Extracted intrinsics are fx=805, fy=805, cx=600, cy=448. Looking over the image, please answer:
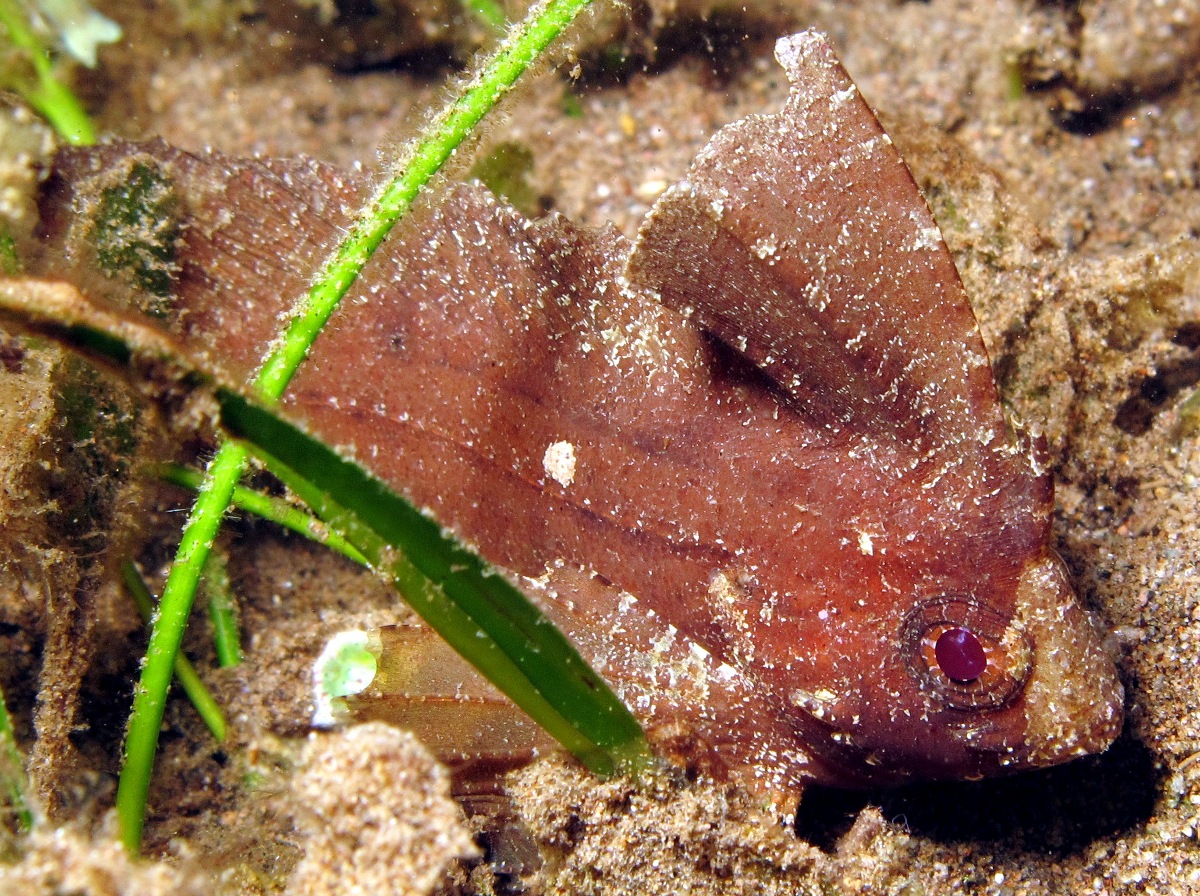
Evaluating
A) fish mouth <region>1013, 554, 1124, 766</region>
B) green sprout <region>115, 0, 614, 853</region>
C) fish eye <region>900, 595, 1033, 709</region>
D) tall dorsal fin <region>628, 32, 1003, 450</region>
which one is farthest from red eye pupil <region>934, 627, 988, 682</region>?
green sprout <region>115, 0, 614, 853</region>

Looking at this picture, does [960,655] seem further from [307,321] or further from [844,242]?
[307,321]

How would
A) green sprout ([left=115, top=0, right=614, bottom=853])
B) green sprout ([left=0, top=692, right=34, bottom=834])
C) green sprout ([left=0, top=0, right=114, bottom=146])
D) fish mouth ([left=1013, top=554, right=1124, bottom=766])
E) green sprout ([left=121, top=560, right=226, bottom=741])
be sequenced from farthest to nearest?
1. green sprout ([left=0, top=0, right=114, bottom=146])
2. green sprout ([left=121, top=560, right=226, bottom=741])
3. fish mouth ([left=1013, top=554, right=1124, bottom=766])
4. green sprout ([left=115, top=0, right=614, bottom=853])
5. green sprout ([left=0, top=692, right=34, bottom=834])

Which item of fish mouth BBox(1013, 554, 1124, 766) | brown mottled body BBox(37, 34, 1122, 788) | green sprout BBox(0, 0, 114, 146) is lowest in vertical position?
fish mouth BBox(1013, 554, 1124, 766)

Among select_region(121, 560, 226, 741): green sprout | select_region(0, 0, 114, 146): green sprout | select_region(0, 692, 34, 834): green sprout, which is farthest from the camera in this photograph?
select_region(0, 0, 114, 146): green sprout

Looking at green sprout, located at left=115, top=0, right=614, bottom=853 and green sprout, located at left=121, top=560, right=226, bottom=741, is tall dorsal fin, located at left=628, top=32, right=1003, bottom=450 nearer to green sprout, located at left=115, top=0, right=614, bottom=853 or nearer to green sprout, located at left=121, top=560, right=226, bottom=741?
green sprout, located at left=115, top=0, right=614, bottom=853

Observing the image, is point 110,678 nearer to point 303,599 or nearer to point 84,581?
point 84,581

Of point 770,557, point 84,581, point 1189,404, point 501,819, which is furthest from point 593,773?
point 1189,404
